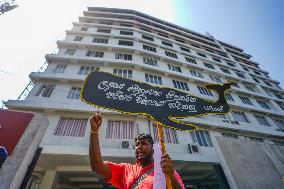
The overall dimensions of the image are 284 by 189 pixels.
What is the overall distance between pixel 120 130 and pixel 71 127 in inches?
120

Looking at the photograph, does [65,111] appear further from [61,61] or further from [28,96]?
[61,61]

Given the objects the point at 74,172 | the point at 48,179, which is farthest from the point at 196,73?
the point at 48,179

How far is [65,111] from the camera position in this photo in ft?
41.2

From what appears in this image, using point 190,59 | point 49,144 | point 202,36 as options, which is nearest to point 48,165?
point 49,144

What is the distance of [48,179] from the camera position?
35.8ft

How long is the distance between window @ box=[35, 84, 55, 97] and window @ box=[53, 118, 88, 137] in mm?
2935

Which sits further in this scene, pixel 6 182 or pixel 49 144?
pixel 49 144

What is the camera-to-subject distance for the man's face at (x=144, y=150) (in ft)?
8.31

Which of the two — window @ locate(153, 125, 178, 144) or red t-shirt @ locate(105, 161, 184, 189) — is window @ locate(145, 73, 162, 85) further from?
red t-shirt @ locate(105, 161, 184, 189)

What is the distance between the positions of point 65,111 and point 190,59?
1647 cm

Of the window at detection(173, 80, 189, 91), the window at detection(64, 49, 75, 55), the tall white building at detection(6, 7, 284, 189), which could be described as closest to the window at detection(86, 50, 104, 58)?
the tall white building at detection(6, 7, 284, 189)

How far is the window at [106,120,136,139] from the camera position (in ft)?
39.8

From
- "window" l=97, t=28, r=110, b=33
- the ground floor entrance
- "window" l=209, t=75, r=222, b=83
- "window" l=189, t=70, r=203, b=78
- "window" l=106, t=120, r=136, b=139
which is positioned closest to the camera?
the ground floor entrance

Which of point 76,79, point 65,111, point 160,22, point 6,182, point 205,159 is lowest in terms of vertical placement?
point 6,182
